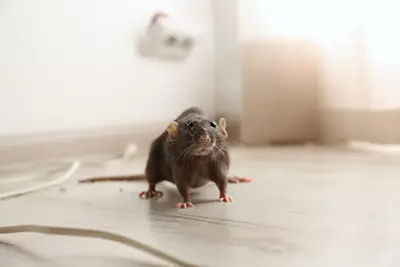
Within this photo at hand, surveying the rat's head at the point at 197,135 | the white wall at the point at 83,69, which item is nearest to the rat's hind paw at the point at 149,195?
the rat's head at the point at 197,135

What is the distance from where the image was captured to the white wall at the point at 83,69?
1.23 m

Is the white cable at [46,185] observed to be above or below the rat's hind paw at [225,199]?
below

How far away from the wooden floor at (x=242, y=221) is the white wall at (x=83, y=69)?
0.77ft

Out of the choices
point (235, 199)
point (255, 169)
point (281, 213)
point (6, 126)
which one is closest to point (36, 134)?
point (6, 126)

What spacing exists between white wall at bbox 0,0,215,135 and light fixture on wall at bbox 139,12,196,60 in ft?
0.07

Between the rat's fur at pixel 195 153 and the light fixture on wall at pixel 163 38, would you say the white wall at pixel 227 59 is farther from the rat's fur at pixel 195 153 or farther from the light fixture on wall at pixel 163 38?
the rat's fur at pixel 195 153

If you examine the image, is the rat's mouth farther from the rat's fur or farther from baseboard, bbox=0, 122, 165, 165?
baseboard, bbox=0, 122, 165, 165

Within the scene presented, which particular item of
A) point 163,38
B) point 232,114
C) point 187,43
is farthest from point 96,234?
point 232,114

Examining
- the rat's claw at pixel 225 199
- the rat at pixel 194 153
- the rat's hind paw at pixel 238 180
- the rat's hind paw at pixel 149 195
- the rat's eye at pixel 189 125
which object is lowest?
the rat's hind paw at pixel 238 180

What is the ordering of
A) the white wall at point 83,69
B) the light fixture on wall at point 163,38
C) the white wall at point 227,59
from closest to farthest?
the white wall at point 83,69, the light fixture on wall at point 163,38, the white wall at point 227,59

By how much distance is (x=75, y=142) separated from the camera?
140 cm

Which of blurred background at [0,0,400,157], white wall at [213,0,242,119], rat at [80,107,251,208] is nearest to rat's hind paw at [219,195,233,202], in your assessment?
rat at [80,107,251,208]

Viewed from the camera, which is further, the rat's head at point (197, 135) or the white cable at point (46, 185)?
the white cable at point (46, 185)

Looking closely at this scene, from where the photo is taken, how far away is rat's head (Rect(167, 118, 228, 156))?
749mm
